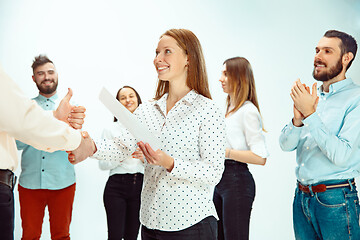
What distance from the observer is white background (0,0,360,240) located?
4.04 metres

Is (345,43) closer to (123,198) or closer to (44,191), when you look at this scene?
(123,198)

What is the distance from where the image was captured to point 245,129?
254 centimetres

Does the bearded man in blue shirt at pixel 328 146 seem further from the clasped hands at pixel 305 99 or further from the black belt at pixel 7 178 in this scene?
the black belt at pixel 7 178

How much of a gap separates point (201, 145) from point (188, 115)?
0.14 metres

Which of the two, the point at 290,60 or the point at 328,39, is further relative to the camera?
the point at 290,60

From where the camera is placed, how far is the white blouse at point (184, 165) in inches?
58.1

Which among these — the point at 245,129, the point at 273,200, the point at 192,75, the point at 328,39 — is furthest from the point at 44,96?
the point at 273,200

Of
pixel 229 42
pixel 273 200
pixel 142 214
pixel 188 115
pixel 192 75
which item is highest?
pixel 229 42

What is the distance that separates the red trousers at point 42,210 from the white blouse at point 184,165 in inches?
66.7

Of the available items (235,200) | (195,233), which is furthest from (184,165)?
(235,200)

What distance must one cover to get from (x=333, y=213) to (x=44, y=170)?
2.19 meters

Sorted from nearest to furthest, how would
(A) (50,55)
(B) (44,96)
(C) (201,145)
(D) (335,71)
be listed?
(C) (201,145) < (D) (335,71) < (B) (44,96) < (A) (50,55)

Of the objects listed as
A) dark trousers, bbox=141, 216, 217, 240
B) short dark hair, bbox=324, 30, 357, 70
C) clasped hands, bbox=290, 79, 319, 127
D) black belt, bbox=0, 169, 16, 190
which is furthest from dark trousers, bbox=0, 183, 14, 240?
short dark hair, bbox=324, 30, 357, 70

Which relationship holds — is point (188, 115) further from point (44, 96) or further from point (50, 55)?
point (50, 55)
